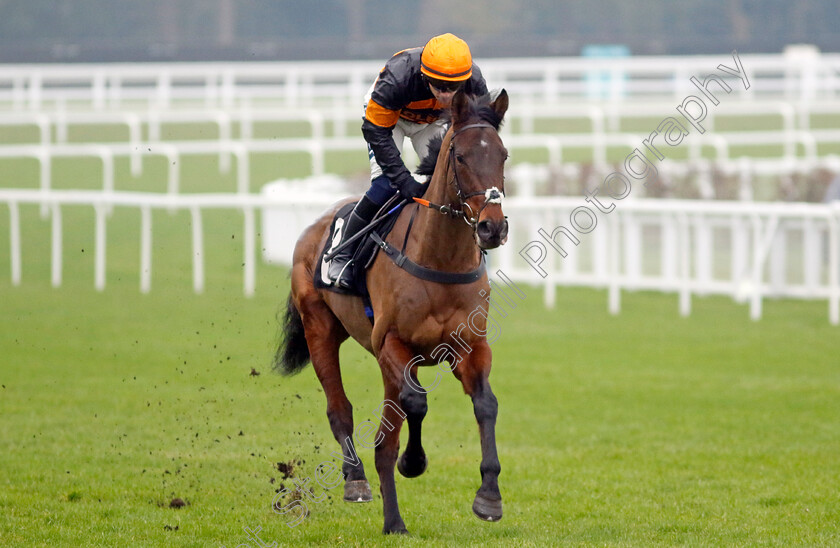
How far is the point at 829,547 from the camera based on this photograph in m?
4.43

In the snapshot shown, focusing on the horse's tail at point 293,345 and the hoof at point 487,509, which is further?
the horse's tail at point 293,345

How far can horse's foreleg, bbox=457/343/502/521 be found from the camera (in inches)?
171

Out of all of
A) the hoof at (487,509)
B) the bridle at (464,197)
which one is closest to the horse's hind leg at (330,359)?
the hoof at (487,509)

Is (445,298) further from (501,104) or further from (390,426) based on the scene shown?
(501,104)

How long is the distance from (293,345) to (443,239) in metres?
1.66

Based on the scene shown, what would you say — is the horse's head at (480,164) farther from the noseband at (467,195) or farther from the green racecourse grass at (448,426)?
the green racecourse grass at (448,426)

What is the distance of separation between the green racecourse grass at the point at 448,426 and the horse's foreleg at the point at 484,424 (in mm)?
248

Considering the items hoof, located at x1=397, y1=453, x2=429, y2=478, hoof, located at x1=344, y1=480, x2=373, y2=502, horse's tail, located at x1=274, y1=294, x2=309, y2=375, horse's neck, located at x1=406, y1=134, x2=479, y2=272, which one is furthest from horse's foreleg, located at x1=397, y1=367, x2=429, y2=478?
horse's tail, located at x1=274, y1=294, x2=309, y2=375

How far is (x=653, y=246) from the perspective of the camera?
37.4ft

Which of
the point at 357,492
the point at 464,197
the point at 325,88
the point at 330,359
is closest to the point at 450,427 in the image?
the point at 330,359

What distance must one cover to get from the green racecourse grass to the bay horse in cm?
30

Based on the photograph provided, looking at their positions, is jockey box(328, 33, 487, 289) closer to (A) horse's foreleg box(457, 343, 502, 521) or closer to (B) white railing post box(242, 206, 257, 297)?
(A) horse's foreleg box(457, 343, 502, 521)

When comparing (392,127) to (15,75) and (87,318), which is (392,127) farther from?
(15,75)

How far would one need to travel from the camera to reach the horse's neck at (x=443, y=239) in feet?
14.9
